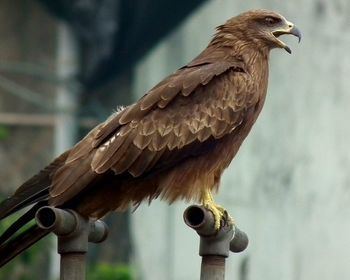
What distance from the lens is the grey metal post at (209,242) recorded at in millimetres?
9227

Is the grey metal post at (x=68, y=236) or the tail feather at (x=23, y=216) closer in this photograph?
the grey metal post at (x=68, y=236)

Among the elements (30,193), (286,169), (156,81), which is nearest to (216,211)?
(30,193)

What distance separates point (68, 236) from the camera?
9.08 metres

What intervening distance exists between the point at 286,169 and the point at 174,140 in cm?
629

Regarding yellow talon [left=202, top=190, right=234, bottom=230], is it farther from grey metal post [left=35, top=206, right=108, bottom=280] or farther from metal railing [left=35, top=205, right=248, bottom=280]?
grey metal post [left=35, top=206, right=108, bottom=280]

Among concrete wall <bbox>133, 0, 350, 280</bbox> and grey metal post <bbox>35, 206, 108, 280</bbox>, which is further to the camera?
concrete wall <bbox>133, 0, 350, 280</bbox>

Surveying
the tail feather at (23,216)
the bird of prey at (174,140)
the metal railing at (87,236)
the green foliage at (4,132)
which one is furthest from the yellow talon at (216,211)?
the green foliage at (4,132)

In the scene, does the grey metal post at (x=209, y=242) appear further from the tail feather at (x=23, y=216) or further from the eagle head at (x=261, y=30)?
the eagle head at (x=261, y=30)

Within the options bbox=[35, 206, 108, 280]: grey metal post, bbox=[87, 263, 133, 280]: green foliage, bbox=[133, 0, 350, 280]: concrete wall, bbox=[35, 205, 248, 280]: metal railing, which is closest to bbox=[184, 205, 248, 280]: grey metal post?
bbox=[35, 205, 248, 280]: metal railing

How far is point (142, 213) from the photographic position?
16484mm

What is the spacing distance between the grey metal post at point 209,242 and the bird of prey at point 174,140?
0.52m

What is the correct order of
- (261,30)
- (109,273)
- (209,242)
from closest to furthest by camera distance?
(209,242)
(261,30)
(109,273)

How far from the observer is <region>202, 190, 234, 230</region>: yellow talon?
9.76 meters

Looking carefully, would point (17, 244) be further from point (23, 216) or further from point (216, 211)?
point (216, 211)
